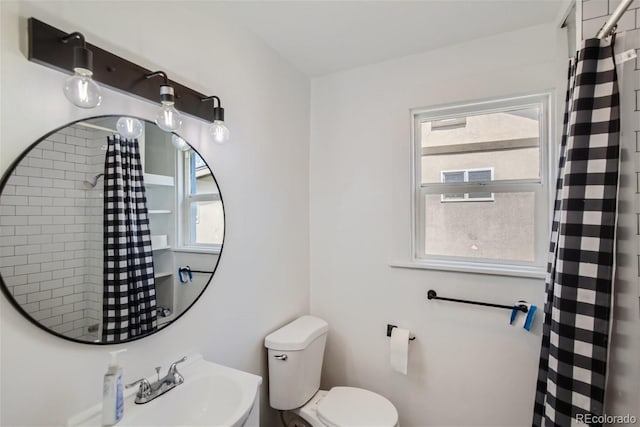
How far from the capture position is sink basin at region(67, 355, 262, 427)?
3.15ft

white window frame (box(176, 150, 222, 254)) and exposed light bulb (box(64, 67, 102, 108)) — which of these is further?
white window frame (box(176, 150, 222, 254))

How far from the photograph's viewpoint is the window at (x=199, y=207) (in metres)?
1.28

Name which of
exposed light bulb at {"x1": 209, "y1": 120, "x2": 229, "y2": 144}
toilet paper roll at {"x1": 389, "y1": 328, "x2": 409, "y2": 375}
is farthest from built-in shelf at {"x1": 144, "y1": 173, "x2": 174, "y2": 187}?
toilet paper roll at {"x1": 389, "y1": 328, "x2": 409, "y2": 375}

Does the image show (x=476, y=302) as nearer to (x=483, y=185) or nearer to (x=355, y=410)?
(x=483, y=185)

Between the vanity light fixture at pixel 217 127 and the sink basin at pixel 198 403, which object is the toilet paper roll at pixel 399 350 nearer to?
the sink basin at pixel 198 403

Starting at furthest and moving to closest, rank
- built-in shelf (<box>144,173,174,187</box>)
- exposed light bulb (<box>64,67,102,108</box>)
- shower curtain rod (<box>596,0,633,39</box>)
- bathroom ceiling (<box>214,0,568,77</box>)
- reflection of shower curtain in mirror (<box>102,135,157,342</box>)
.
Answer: bathroom ceiling (<box>214,0,568,77</box>), built-in shelf (<box>144,173,174,187</box>), reflection of shower curtain in mirror (<box>102,135,157,342</box>), shower curtain rod (<box>596,0,633,39</box>), exposed light bulb (<box>64,67,102,108</box>)

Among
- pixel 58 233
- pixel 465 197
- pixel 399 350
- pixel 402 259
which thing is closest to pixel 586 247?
pixel 465 197

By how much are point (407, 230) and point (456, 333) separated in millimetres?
641

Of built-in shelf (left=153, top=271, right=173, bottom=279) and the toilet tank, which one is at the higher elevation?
built-in shelf (left=153, top=271, right=173, bottom=279)

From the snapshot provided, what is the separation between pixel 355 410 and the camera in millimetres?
1589

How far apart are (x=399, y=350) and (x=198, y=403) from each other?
1.11m

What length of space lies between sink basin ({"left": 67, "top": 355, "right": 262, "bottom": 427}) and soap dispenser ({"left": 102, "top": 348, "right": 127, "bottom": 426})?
35 millimetres

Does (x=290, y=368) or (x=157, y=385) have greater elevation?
(x=157, y=385)

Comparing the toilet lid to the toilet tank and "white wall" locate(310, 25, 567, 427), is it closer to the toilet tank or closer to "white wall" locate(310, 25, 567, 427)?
the toilet tank
